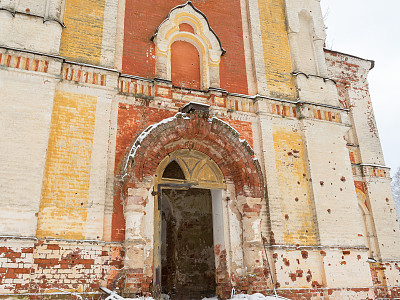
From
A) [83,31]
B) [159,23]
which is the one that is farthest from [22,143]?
[159,23]

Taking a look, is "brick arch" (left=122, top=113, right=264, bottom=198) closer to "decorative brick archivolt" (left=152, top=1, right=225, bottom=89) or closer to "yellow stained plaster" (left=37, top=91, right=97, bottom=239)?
"yellow stained plaster" (left=37, top=91, right=97, bottom=239)

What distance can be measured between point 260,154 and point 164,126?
102 inches

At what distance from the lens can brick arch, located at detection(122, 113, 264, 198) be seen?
24.8 feet

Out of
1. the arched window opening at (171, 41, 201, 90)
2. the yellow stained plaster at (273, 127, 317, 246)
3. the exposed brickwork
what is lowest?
the yellow stained plaster at (273, 127, 317, 246)

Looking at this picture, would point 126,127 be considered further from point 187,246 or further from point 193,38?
point 187,246

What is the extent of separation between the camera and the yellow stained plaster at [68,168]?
21.4 feet

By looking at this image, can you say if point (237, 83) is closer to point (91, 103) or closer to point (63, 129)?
point (91, 103)

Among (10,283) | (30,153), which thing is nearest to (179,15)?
(30,153)

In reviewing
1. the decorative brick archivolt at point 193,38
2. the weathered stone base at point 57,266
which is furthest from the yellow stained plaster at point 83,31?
the weathered stone base at point 57,266

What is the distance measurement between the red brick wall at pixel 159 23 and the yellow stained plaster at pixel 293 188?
1718 mm

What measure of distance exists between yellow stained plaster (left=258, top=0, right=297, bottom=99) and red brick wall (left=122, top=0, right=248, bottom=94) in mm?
719

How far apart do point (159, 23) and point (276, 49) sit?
3.43 m

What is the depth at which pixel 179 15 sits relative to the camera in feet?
30.1

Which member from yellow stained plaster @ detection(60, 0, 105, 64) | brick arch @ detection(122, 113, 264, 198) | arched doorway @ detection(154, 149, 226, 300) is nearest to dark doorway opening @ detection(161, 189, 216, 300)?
arched doorway @ detection(154, 149, 226, 300)
